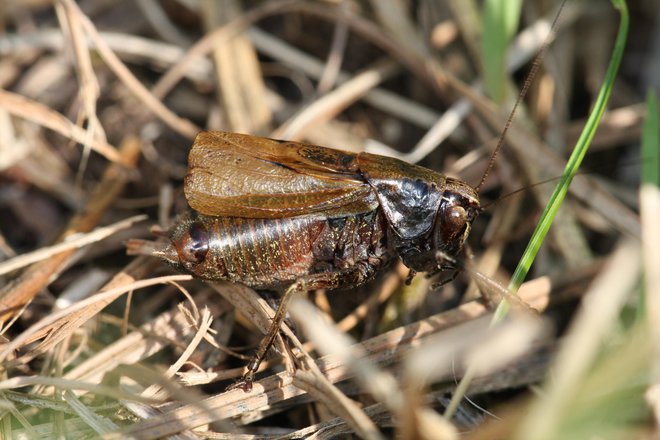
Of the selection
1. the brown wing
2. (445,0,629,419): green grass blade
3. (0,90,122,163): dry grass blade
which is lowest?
(445,0,629,419): green grass blade

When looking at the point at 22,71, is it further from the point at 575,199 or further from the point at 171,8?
the point at 575,199

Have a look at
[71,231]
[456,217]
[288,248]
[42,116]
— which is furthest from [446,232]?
[42,116]

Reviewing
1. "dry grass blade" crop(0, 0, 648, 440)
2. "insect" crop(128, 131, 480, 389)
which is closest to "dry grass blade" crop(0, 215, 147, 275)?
"dry grass blade" crop(0, 0, 648, 440)

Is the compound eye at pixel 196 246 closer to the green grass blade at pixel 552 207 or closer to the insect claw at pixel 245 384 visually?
the insect claw at pixel 245 384

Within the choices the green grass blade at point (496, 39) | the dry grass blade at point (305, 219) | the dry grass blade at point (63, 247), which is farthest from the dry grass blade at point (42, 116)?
the green grass blade at point (496, 39)

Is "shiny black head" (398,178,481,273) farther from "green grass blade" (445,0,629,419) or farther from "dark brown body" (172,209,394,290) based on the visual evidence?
"green grass blade" (445,0,629,419)

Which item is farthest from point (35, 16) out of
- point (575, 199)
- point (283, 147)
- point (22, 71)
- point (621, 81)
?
point (621, 81)

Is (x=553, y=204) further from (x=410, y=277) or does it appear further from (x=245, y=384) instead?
(x=245, y=384)
